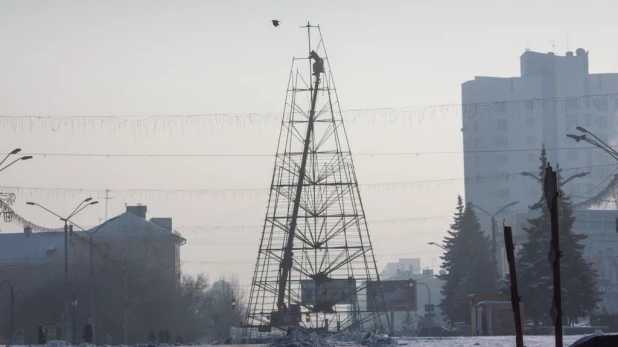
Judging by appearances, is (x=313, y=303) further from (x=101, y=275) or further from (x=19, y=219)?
(x=101, y=275)

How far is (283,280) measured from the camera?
48844mm

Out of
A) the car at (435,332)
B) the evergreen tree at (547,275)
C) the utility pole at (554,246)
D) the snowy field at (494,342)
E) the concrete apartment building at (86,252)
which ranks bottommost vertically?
the car at (435,332)

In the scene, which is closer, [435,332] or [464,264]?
[435,332]

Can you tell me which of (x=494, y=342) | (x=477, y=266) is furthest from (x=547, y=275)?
(x=494, y=342)

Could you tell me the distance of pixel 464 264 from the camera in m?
90.9

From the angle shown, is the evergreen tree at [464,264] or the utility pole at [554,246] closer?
the utility pole at [554,246]

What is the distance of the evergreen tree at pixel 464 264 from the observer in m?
88.6

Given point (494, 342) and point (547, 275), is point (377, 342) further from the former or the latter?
point (547, 275)

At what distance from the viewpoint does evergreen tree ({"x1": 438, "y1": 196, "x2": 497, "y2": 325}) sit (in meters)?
88.6

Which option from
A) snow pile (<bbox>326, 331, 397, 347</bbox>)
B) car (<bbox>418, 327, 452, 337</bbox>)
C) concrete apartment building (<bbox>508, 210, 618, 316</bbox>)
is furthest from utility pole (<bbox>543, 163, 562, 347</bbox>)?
concrete apartment building (<bbox>508, 210, 618, 316</bbox>)

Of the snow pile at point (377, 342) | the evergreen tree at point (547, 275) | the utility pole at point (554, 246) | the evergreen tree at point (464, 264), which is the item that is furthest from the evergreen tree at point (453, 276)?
the utility pole at point (554, 246)

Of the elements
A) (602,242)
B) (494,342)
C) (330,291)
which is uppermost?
(602,242)

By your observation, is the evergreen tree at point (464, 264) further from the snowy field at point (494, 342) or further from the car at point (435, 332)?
the snowy field at point (494, 342)

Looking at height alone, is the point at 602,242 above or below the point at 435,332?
above
